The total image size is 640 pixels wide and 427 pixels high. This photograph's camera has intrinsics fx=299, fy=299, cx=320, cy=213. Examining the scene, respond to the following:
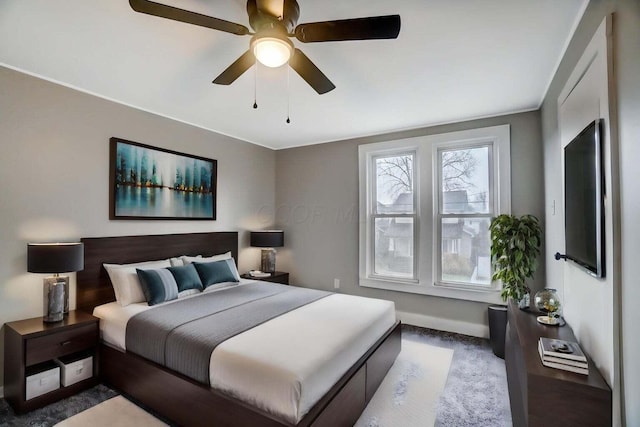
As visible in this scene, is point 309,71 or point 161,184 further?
point 161,184

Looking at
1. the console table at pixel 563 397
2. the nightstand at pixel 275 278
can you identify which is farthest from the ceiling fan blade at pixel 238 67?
the nightstand at pixel 275 278

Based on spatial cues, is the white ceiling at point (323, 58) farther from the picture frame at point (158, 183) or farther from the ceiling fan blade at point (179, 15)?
the picture frame at point (158, 183)

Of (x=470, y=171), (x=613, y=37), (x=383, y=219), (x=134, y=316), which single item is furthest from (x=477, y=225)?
(x=134, y=316)

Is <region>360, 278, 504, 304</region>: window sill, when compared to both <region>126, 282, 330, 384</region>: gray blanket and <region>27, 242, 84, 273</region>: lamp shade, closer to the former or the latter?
<region>126, 282, 330, 384</region>: gray blanket

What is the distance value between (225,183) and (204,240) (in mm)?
873

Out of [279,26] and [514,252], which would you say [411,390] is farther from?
[279,26]

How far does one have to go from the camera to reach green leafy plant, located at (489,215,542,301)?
2.82 m

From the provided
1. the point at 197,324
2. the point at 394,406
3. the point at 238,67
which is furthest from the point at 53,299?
the point at 394,406

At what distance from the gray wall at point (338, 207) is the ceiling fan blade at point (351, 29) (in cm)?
259

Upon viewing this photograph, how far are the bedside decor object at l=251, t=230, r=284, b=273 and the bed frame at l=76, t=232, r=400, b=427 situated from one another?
1.14 meters

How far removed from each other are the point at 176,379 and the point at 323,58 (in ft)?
8.11

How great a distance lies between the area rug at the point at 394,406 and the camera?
206 centimetres

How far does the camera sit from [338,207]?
454 centimetres

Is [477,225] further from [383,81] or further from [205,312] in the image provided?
[205,312]
